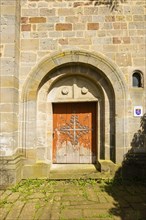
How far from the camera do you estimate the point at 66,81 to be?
17.3 ft

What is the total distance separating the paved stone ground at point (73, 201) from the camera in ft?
10.0

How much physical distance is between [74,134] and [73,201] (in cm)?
196

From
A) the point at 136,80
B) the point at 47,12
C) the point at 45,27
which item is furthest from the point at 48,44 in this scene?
the point at 136,80

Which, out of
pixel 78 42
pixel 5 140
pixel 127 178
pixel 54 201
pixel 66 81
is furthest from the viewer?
pixel 66 81

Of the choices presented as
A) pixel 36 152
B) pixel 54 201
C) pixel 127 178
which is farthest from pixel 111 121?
pixel 54 201

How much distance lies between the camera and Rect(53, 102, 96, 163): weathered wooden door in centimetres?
525

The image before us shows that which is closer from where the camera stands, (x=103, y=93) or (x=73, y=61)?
(x=73, y=61)

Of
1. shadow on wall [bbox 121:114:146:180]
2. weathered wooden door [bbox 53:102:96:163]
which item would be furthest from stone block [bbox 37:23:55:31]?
shadow on wall [bbox 121:114:146:180]

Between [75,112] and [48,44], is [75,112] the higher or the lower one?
the lower one

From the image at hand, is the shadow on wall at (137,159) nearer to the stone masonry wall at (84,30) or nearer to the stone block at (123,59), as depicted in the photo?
the stone block at (123,59)

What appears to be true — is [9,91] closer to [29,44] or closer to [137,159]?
[29,44]

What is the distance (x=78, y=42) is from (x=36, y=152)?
2769mm

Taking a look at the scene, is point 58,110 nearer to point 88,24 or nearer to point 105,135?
point 105,135

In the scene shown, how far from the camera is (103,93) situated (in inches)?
199
